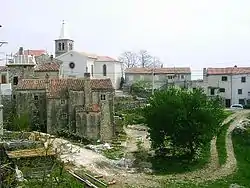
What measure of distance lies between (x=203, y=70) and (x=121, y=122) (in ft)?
86.3

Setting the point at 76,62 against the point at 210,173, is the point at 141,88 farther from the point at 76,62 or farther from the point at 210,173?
the point at 210,173

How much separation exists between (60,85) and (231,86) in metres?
34.5

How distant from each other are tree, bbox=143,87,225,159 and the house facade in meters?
36.9

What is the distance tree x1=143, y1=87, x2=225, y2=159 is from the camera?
118 ft

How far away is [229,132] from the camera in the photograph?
45.8 metres

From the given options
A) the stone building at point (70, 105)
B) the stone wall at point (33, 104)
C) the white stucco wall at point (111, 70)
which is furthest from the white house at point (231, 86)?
the stone wall at point (33, 104)

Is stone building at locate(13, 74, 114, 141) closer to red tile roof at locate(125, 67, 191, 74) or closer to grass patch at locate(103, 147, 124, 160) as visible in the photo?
grass patch at locate(103, 147, 124, 160)

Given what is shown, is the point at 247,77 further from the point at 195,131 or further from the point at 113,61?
the point at 195,131

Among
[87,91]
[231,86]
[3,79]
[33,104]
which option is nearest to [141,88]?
[231,86]

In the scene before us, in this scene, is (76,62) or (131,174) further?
(76,62)

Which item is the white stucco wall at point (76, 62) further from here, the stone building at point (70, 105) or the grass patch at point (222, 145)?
the grass patch at point (222, 145)

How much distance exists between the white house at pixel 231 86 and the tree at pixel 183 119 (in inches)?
1320

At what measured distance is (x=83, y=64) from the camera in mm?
70188

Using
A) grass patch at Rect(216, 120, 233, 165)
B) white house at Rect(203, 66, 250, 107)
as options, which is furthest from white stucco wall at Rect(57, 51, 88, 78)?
grass patch at Rect(216, 120, 233, 165)
